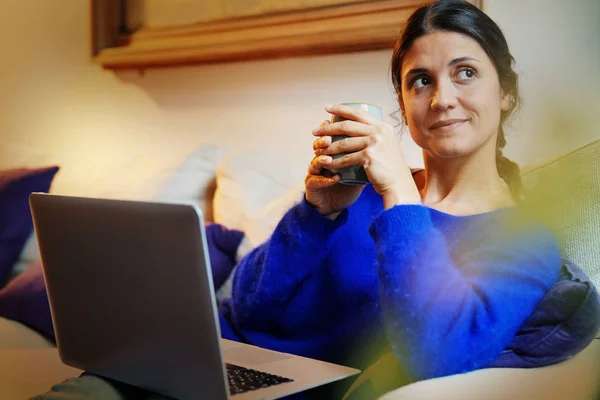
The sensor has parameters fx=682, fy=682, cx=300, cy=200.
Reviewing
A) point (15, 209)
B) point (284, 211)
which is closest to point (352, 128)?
point (284, 211)

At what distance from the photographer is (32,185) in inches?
70.8

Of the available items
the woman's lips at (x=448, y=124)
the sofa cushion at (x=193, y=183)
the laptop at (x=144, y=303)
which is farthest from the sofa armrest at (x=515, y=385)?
the sofa cushion at (x=193, y=183)

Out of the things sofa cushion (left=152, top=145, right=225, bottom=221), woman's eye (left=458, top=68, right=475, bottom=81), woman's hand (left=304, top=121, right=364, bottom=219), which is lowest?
sofa cushion (left=152, top=145, right=225, bottom=221)

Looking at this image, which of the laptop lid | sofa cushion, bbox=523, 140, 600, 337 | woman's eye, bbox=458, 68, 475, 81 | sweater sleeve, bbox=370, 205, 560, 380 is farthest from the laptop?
woman's eye, bbox=458, 68, 475, 81

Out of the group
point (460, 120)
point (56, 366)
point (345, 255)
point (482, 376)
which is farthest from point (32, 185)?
point (482, 376)

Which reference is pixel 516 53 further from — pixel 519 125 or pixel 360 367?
pixel 360 367

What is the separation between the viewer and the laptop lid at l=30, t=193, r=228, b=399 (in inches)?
28.2

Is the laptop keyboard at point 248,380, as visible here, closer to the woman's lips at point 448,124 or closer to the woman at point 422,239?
the woman at point 422,239

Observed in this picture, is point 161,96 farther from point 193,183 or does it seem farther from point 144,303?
point 144,303

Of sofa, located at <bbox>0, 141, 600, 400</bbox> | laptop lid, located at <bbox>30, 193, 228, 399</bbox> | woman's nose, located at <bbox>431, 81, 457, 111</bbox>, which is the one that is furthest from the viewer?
woman's nose, located at <bbox>431, 81, 457, 111</bbox>

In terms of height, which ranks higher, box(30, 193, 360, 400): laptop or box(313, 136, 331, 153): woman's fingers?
box(313, 136, 331, 153): woman's fingers

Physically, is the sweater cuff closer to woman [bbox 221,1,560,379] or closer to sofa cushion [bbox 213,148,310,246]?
woman [bbox 221,1,560,379]

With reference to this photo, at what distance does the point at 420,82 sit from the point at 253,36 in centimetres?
77

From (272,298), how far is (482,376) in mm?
374
